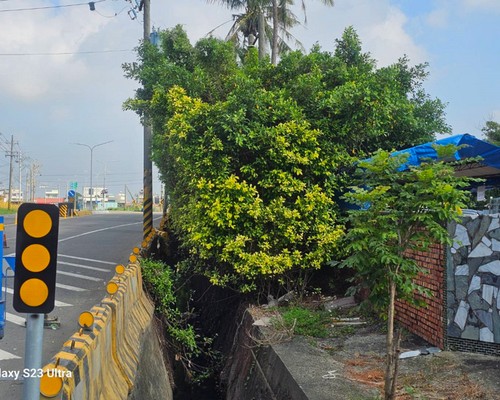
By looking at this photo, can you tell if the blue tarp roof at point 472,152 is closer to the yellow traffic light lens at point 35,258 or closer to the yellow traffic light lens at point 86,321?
the yellow traffic light lens at point 86,321

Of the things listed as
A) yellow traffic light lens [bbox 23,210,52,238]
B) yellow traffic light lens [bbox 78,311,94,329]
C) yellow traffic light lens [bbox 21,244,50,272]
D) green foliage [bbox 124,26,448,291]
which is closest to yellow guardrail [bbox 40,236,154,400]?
yellow traffic light lens [bbox 78,311,94,329]

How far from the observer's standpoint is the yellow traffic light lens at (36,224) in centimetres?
256

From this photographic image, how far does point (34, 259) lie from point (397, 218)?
11.5 feet

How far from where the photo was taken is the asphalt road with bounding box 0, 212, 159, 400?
6918 mm

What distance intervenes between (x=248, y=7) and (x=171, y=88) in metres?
11.7

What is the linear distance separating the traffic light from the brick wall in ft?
16.9

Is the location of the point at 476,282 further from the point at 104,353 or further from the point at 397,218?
the point at 104,353

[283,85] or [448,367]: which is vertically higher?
[283,85]

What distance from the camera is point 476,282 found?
268 inches

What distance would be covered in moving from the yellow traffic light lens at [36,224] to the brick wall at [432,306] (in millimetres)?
5189

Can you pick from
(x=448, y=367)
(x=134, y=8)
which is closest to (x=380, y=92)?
(x=448, y=367)

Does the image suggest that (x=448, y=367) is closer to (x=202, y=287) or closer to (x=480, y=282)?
(x=480, y=282)

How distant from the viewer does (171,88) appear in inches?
465

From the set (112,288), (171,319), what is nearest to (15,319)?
(171,319)
